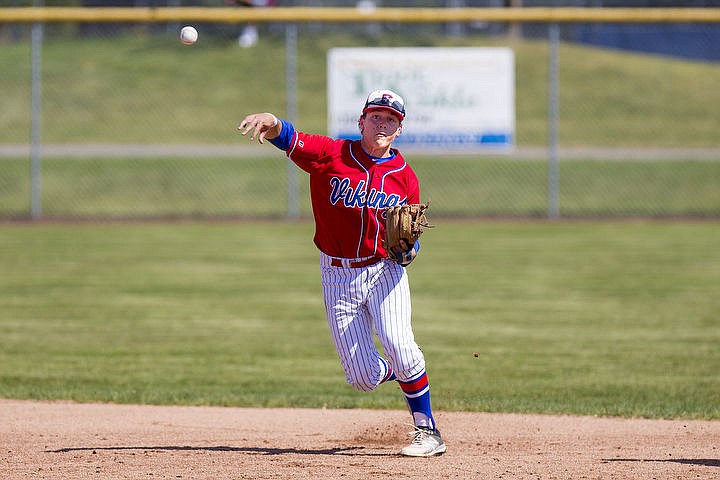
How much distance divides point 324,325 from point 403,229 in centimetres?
469

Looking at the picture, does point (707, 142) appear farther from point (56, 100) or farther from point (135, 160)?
point (56, 100)

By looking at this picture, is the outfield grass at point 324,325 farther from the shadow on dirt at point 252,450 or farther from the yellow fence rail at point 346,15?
the yellow fence rail at point 346,15

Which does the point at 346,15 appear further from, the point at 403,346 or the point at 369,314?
the point at 403,346

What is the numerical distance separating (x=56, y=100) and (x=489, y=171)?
32.0 feet

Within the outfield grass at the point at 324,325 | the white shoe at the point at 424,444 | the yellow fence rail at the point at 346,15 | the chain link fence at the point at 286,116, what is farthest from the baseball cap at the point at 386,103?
the chain link fence at the point at 286,116

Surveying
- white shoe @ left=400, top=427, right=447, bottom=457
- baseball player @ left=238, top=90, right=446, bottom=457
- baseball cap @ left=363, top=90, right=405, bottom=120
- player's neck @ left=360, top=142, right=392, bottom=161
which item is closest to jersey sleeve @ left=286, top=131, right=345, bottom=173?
baseball player @ left=238, top=90, right=446, bottom=457

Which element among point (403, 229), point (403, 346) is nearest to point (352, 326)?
point (403, 346)

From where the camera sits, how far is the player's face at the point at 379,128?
17.8 feet

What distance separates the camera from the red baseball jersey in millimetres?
5457

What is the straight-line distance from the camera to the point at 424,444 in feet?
18.0

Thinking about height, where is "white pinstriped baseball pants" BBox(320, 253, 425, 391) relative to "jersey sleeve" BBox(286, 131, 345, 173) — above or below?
below

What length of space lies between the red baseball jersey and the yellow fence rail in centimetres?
949

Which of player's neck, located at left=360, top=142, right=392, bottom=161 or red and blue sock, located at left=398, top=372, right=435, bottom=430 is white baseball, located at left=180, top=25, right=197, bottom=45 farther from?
red and blue sock, located at left=398, top=372, right=435, bottom=430

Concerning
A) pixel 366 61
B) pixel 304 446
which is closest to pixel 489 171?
pixel 366 61
